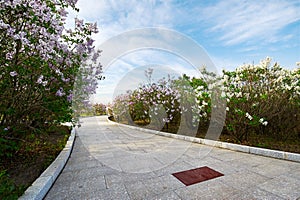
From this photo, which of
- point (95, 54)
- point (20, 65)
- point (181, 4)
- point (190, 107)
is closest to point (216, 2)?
point (181, 4)

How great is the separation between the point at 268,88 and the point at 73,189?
4910 mm

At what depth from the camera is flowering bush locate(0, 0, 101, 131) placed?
1.98 m

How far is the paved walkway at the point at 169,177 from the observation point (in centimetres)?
192

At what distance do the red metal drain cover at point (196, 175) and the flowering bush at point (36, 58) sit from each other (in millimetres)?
2252

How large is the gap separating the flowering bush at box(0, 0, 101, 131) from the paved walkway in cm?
116

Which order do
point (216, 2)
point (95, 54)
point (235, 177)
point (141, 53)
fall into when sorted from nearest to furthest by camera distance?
point (235, 177) → point (95, 54) → point (216, 2) → point (141, 53)

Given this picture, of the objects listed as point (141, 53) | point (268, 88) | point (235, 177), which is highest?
point (141, 53)

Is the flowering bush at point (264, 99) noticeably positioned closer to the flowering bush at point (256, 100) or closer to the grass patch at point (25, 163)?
the flowering bush at point (256, 100)

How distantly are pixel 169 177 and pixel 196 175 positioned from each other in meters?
0.42

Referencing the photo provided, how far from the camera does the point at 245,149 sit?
3.53 m

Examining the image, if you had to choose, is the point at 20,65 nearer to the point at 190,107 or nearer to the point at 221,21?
the point at 190,107

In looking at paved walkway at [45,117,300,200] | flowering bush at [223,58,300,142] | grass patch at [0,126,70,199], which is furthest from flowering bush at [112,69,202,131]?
grass patch at [0,126,70,199]

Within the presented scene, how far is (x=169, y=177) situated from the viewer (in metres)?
2.37

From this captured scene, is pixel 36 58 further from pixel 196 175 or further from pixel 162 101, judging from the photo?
pixel 162 101
